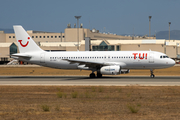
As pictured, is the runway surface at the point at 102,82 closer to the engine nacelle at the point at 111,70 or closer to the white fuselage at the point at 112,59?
the engine nacelle at the point at 111,70

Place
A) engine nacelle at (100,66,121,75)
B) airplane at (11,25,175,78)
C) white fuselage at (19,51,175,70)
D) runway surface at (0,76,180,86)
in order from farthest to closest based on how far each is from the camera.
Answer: white fuselage at (19,51,175,70), airplane at (11,25,175,78), engine nacelle at (100,66,121,75), runway surface at (0,76,180,86)

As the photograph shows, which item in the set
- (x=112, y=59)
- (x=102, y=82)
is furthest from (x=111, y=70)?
(x=102, y=82)

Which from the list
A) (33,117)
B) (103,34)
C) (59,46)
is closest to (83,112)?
(33,117)

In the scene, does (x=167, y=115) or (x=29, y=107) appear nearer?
(x=167, y=115)

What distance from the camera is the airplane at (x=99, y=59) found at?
42969mm

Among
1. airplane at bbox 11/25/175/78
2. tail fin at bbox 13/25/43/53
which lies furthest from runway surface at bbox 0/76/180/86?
tail fin at bbox 13/25/43/53

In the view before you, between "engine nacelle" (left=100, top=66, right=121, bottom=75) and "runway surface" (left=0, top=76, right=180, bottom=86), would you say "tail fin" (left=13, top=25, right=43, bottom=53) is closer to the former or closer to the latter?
"runway surface" (left=0, top=76, right=180, bottom=86)

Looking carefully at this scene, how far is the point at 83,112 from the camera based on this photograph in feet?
53.8

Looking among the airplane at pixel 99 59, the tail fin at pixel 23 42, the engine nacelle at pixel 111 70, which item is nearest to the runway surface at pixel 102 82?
the engine nacelle at pixel 111 70

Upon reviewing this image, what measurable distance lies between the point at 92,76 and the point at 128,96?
21.8 m

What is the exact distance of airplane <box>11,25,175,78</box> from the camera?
42969 mm

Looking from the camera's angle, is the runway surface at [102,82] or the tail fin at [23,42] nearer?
the runway surface at [102,82]

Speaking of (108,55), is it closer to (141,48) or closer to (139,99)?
(139,99)

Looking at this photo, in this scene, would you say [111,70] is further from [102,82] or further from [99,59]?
[102,82]
